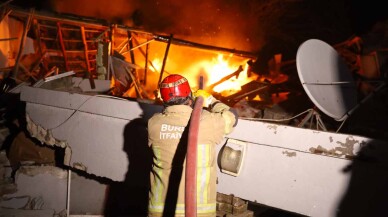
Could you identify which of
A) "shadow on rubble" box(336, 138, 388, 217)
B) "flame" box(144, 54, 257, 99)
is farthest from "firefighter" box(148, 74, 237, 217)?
"flame" box(144, 54, 257, 99)

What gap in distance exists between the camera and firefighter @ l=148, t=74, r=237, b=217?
3.20 meters

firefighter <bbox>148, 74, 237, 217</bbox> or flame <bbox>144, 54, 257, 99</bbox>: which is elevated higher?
flame <bbox>144, 54, 257, 99</bbox>

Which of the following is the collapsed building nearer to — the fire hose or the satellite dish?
the satellite dish

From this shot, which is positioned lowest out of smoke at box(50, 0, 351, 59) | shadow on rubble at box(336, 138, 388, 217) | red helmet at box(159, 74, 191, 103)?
shadow on rubble at box(336, 138, 388, 217)

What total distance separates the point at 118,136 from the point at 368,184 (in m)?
3.83

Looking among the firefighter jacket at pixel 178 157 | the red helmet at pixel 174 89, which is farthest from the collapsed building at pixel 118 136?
the firefighter jacket at pixel 178 157

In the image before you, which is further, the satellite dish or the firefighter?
the satellite dish

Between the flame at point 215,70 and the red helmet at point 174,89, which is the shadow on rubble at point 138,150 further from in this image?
the flame at point 215,70

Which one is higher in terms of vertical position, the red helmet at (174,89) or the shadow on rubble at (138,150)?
the red helmet at (174,89)

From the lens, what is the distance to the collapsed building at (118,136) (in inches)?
144

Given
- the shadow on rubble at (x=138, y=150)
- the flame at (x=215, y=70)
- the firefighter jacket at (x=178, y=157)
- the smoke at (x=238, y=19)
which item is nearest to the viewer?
the firefighter jacket at (x=178, y=157)

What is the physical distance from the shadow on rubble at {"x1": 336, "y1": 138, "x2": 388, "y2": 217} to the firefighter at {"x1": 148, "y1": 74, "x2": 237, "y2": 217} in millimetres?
1553

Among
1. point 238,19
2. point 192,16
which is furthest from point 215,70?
point 192,16

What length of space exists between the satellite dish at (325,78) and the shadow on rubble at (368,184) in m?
1.19
